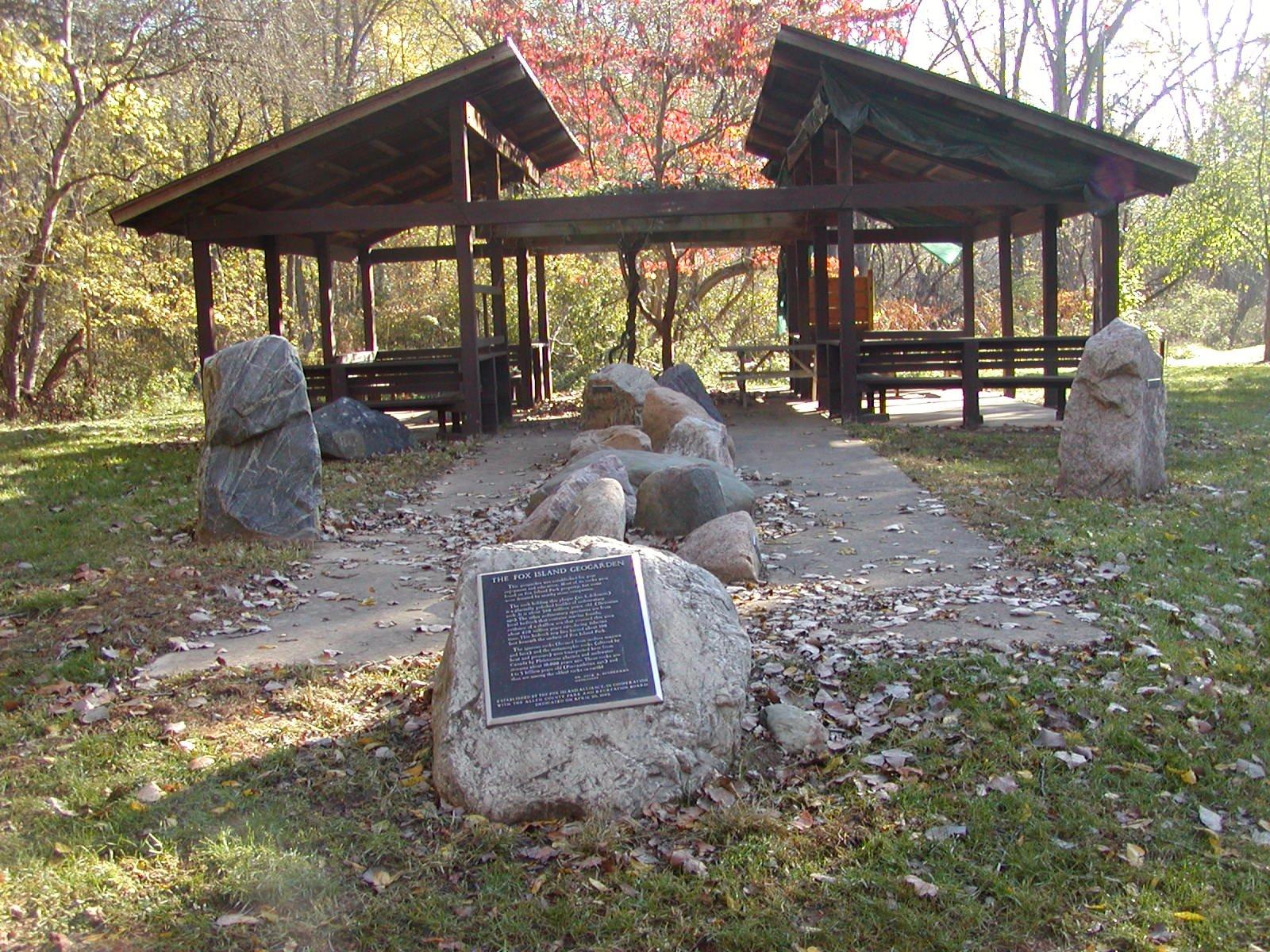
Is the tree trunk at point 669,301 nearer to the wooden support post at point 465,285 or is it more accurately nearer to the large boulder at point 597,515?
the wooden support post at point 465,285

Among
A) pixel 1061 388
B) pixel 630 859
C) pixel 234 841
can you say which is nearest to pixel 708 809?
pixel 630 859

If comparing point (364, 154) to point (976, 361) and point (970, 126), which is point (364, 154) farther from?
point (976, 361)

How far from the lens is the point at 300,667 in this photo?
18.5ft

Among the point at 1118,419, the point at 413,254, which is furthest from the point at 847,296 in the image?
the point at 413,254

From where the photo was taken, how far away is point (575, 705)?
14.0 feet

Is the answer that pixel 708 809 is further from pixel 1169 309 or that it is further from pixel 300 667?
pixel 1169 309

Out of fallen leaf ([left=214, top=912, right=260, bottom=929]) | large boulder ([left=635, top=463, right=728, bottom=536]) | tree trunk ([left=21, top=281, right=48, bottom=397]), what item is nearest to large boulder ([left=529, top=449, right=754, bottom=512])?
large boulder ([left=635, top=463, right=728, bottom=536])

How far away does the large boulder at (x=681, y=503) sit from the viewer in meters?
8.18

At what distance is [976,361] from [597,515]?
8700 mm

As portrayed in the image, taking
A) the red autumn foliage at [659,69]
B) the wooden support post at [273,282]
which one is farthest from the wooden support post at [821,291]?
the wooden support post at [273,282]

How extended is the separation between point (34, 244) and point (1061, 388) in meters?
17.0

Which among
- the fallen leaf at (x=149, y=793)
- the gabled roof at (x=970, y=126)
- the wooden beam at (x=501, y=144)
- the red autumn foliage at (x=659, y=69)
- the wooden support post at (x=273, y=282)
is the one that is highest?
the red autumn foliage at (x=659, y=69)

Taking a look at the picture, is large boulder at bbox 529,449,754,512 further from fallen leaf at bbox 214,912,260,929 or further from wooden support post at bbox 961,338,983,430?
wooden support post at bbox 961,338,983,430

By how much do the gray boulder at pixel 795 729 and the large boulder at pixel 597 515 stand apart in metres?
2.44
